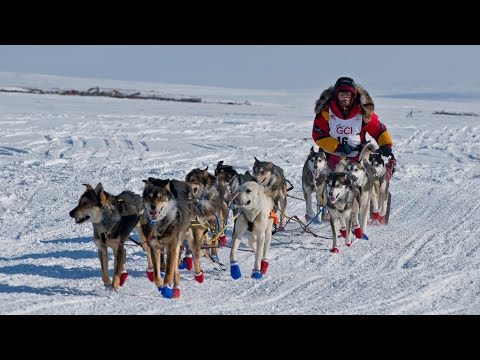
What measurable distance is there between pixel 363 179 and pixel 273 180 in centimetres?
Answer: 87

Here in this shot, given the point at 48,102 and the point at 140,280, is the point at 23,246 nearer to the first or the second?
the point at 140,280

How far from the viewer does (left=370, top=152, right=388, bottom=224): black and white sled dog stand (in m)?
7.79

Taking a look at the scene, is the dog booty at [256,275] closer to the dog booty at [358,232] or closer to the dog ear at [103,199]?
the dog ear at [103,199]

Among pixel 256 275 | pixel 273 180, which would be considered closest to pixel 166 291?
pixel 256 275

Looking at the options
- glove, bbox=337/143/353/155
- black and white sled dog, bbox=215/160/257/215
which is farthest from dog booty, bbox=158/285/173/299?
glove, bbox=337/143/353/155

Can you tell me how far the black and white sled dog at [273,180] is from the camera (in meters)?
7.15

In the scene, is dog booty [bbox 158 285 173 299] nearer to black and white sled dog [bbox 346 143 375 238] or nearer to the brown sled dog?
the brown sled dog

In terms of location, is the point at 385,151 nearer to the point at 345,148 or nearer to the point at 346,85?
the point at 345,148

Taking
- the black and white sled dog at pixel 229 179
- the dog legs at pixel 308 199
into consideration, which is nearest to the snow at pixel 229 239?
the dog legs at pixel 308 199

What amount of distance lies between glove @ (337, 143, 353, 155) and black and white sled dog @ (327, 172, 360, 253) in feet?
2.42

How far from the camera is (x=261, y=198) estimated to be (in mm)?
5551

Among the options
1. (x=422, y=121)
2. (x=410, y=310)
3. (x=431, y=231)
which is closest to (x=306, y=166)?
(x=431, y=231)

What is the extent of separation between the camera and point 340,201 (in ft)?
22.0

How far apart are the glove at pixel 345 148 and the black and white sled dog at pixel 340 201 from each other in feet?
2.42
